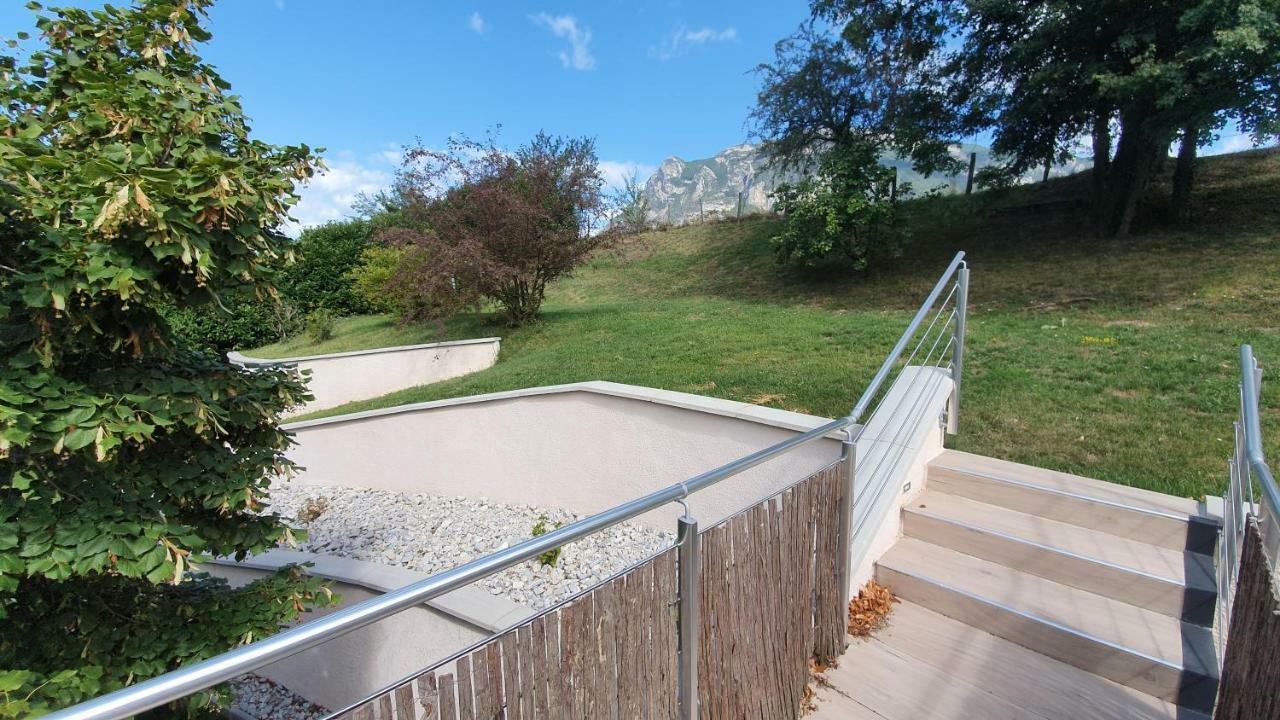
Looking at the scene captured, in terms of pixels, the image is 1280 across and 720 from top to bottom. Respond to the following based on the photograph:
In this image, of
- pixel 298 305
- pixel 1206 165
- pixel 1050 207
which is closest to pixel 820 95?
pixel 1050 207

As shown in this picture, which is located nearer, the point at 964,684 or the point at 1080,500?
the point at 964,684

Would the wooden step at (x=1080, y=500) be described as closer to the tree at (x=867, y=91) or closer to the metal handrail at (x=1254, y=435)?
the metal handrail at (x=1254, y=435)

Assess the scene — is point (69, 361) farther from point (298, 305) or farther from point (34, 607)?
point (298, 305)

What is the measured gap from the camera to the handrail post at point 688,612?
1.50 meters

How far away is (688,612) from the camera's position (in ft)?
5.01

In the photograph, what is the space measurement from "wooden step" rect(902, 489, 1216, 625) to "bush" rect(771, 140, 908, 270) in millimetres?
8814

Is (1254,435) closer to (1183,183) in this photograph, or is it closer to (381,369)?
(381,369)

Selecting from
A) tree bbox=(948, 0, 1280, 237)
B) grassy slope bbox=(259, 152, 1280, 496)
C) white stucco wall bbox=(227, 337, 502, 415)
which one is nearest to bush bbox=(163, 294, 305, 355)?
grassy slope bbox=(259, 152, 1280, 496)

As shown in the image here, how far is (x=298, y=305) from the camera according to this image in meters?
15.6

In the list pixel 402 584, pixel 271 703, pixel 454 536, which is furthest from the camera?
pixel 454 536

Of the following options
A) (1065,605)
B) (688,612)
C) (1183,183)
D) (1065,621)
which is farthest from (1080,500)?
(1183,183)

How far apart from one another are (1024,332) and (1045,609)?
4955 millimetres

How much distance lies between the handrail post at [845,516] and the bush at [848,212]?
31.0 ft

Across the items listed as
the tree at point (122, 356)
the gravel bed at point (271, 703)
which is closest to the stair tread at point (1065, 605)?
the tree at point (122, 356)
